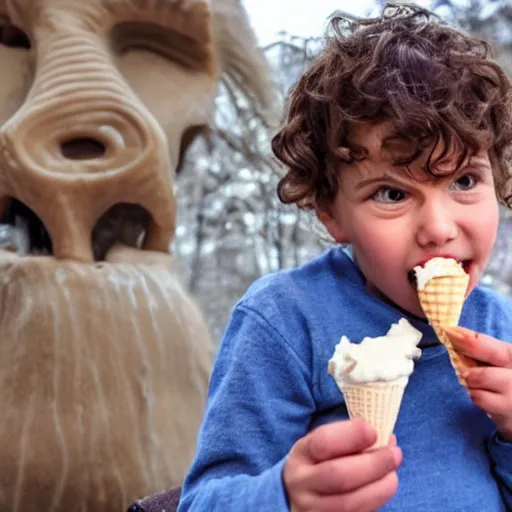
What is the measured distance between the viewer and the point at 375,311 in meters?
0.82

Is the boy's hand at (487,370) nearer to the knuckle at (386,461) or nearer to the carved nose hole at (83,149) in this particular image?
the knuckle at (386,461)

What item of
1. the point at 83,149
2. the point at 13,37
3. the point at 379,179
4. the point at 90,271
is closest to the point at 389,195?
the point at 379,179

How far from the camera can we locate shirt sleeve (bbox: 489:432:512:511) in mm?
766

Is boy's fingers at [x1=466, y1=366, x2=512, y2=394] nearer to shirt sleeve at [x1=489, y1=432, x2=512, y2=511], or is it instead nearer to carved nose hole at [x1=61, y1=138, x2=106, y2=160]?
shirt sleeve at [x1=489, y1=432, x2=512, y2=511]

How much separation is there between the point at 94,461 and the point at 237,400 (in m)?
0.95

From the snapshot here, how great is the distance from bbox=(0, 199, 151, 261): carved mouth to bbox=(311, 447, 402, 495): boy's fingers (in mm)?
1357

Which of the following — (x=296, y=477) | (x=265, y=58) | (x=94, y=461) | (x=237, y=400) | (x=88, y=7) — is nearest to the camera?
(x=296, y=477)

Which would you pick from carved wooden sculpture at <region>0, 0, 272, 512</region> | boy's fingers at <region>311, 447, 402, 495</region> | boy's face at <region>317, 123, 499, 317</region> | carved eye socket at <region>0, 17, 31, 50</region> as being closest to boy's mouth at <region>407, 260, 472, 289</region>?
boy's face at <region>317, 123, 499, 317</region>

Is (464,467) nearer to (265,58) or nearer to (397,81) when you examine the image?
(397,81)

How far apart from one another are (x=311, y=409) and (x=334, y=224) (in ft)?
0.72

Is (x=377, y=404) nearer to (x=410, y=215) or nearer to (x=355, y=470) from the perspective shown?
(x=355, y=470)

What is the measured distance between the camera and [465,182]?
0.77 metres

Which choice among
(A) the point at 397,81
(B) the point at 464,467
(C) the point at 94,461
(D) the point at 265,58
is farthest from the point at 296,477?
(D) the point at 265,58

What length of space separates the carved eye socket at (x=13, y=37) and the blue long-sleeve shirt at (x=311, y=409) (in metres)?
1.47
